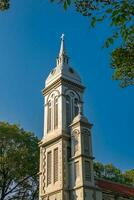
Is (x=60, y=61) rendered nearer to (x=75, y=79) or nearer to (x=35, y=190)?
(x=75, y=79)

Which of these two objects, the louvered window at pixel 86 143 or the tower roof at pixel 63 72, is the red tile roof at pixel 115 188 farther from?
the tower roof at pixel 63 72

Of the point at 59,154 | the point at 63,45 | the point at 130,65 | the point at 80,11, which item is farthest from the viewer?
the point at 63,45

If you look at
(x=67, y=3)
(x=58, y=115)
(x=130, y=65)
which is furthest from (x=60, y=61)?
(x=67, y=3)

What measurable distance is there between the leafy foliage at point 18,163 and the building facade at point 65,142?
4.61m

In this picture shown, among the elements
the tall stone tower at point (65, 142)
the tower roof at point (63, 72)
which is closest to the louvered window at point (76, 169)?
the tall stone tower at point (65, 142)

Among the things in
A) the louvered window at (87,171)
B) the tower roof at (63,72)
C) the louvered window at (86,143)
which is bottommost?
the louvered window at (87,171)

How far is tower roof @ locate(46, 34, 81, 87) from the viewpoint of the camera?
4450 centimetres

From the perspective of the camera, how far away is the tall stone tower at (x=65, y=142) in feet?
116

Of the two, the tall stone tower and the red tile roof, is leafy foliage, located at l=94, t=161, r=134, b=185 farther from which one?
the tall stone tower

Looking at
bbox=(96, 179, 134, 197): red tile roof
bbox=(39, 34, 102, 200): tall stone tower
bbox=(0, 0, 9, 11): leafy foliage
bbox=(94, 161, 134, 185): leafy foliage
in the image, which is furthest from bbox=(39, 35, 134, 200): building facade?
bbox=(0, 0, 9, 11): leafy foliage

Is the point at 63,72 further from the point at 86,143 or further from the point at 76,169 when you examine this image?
the point at 76,169

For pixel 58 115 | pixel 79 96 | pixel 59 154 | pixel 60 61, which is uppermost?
pixel 60 61

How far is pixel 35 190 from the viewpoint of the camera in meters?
47.1

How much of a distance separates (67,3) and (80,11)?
1.50 m
